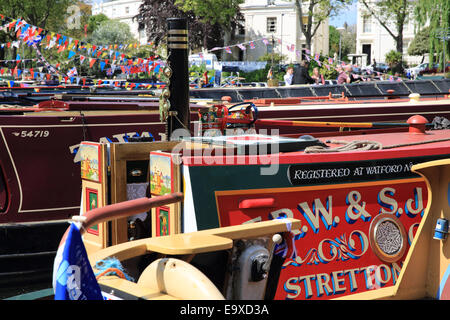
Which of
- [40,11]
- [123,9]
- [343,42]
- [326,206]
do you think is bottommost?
[326,206]

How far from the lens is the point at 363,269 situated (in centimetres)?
495

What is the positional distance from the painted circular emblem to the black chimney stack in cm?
211

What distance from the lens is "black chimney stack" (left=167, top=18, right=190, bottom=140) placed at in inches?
240

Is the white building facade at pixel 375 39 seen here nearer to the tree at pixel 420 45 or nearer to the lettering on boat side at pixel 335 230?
the tree at pixel 420 45

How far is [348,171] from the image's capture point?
4848 millimetres

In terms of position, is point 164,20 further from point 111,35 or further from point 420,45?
point 420,45

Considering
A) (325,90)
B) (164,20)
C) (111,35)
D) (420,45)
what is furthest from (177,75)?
(111,35)

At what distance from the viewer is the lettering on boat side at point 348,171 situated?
471 centimetres

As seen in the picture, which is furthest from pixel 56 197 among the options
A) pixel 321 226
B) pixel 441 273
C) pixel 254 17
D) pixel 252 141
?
pixel 254 17

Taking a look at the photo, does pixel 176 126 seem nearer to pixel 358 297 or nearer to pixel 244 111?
pixel 244 111

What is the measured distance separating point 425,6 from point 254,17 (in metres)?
39.3

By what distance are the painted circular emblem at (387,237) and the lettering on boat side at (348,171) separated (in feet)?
1.15

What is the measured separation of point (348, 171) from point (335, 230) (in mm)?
460

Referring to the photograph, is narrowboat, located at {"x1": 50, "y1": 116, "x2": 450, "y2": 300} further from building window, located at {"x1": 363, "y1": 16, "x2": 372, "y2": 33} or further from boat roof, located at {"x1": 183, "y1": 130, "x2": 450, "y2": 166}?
building window, located at {"x1": 363, "y1": 16, "x2": 372, "y2": 33}
